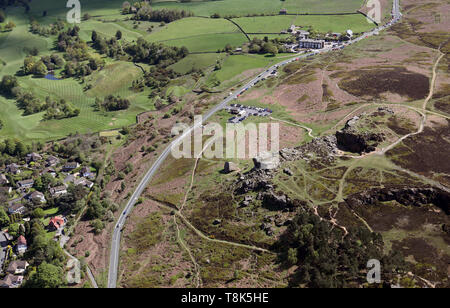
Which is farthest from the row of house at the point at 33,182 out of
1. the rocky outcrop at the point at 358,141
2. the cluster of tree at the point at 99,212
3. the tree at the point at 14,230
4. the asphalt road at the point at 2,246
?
the rocky outcrop at the point at 358,141

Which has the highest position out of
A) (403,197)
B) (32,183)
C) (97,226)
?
(403,197)

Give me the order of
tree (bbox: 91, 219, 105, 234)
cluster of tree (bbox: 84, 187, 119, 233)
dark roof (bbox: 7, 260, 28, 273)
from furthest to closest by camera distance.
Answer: cluster of tree (bbox: 84, 187, 119, 233) → tree (bbox: 91, 219, 105, 234) → dark roof (bbox: 7, 260, 28, 273)

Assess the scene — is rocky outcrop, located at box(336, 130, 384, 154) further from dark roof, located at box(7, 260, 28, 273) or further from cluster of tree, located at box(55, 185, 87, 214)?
dark roof, located at box(7, 260, 28, 273)

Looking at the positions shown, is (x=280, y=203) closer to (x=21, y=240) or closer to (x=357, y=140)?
(x=357, y=140)

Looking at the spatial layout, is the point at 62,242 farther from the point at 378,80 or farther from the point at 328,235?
the point at 378,80

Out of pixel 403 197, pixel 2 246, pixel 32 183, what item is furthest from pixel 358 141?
pixel 32 183

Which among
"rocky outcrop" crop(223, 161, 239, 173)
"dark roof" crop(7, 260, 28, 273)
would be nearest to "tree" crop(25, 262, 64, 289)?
"dark roof" crop(7, 260, 28, 273)
